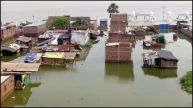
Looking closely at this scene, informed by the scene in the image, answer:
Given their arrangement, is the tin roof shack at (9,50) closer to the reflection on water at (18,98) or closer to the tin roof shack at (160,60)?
the reflection on water at (18,98)

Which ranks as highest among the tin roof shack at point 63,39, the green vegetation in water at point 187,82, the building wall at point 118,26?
the building wall at point 118,26

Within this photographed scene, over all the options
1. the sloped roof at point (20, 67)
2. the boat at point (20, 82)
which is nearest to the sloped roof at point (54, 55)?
the sloped roof at point (20, 67)

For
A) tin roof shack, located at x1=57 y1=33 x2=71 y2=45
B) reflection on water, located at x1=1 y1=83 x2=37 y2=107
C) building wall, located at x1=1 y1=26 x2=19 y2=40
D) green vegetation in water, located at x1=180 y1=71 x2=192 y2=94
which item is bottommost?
reflection on water, located at x1=1 y1=83 x2=37 y2=107

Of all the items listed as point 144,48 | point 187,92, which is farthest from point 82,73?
point 144,48

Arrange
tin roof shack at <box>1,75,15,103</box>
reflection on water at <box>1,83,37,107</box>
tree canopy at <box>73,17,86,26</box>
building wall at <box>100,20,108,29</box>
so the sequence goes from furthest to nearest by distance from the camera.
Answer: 1. building wall at <box>100,20,108,29</box>
2. tree canopy at <box>73,17,86,26</box>
3. reflection on water at <box>1,83,37,107</box>
4. tin roof shack at <box>1,75,15,103</box>

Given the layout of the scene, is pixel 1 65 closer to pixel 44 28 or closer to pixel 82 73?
pixel 82 73

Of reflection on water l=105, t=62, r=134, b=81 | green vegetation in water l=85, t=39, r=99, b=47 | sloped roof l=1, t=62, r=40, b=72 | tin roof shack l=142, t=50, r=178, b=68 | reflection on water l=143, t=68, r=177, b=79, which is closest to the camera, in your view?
sloped roof l=1, t=62, r=40, b=72

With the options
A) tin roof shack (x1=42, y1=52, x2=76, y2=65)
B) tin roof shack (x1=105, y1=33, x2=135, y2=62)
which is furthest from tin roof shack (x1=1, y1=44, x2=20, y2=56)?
tin roof shack (x1=105, y1=33, x2=135, y2=62)

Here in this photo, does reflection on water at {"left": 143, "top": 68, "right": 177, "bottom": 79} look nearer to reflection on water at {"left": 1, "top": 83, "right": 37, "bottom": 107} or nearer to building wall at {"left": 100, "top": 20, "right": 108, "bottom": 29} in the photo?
reflection on water at {"left": 1, "top": 83, "right": 37, "bottom": 107}

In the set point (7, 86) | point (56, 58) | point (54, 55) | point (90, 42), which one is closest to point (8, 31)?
point (90, 42)
